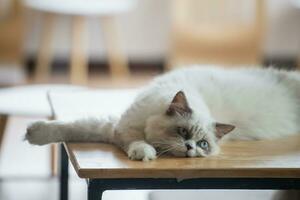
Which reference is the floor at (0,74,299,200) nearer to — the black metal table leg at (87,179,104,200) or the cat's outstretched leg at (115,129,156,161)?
the cat's outstretched leg at (115,129,156,161)

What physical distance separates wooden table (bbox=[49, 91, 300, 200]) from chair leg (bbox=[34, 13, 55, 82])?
3333 millimetres

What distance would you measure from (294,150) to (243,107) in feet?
0.71

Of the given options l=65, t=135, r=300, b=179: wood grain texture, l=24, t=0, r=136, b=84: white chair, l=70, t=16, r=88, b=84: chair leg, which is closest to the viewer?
l=65, t=135, r=300, b=179: wood grain texture

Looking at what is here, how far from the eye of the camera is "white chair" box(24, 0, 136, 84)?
4.57 meters

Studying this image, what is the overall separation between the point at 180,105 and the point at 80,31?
129 inches

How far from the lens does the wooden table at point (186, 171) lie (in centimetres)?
154

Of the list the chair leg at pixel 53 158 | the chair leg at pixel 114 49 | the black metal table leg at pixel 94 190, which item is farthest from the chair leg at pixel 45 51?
the black metal table leg at pixel 94 190

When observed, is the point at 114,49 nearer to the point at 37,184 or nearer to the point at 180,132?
the point at 37,184

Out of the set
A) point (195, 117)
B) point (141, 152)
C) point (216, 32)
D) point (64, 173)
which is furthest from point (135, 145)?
point (216, 32)

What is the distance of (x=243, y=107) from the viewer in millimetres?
1942

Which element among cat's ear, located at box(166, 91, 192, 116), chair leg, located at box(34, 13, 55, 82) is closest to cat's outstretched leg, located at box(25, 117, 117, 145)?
cat's ear, located at box(166, 91, 192, 116)

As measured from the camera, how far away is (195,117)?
1724 mm

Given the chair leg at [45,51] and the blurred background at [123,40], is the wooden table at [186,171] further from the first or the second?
the chair leg at [45,51]

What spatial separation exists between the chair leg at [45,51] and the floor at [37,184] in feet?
3.45
